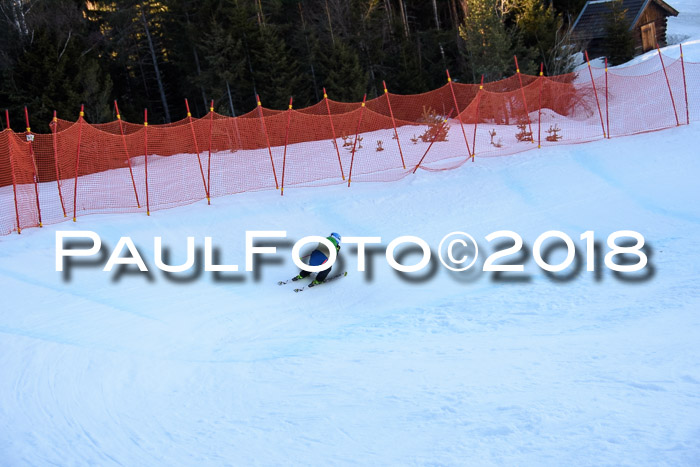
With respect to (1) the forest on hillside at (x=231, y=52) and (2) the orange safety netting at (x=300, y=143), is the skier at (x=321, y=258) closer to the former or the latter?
(2) the orange safety netting at (x=300, y=143)

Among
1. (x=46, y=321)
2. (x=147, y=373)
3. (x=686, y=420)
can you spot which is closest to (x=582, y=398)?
(x=686, y=420)

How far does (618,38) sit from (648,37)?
5164mm

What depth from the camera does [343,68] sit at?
29.0 m

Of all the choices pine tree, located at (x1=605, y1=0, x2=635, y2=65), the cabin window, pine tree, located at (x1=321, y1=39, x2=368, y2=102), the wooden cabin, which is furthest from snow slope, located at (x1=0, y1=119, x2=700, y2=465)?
the cabin window

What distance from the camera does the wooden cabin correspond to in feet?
106

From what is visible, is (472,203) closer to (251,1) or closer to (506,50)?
(506,50)

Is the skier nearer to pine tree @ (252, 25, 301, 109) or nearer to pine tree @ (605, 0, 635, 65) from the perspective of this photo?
pine tree @ (252, 25, 301, 109)

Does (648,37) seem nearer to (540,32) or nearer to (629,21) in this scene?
(629,21)

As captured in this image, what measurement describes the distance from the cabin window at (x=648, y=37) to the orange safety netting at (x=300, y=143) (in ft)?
42.2

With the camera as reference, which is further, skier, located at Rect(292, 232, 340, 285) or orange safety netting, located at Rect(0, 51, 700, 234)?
orange safety netting, located at Rect(0, 51, 700, 234)

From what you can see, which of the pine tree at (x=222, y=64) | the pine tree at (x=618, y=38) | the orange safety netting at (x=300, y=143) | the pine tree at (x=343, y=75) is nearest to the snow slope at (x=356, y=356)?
the orange safety netting at (x=300, y=143)

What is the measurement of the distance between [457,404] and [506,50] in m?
23.9

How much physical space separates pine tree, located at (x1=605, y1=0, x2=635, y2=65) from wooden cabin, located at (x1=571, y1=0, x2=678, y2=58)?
1.41m

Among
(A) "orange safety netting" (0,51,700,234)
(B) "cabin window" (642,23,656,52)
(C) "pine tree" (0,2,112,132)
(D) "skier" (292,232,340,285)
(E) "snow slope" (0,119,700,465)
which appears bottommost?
(E) "snow slope" (0,119,700,465)
